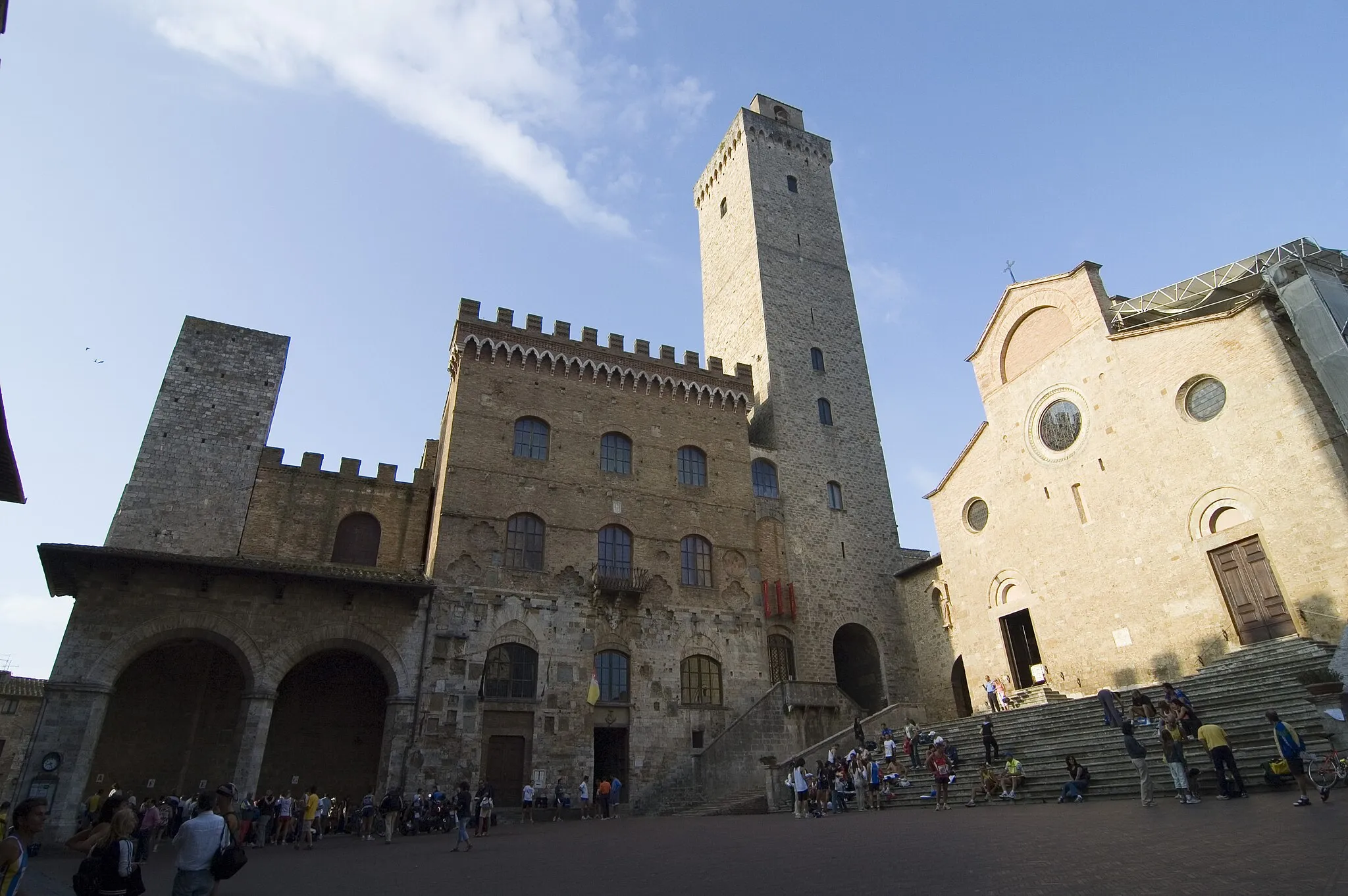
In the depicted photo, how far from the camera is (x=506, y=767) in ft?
64.3

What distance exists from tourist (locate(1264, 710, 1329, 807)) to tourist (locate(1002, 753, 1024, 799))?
16.6ft

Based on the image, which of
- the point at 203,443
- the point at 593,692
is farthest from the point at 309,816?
the point at 203,443

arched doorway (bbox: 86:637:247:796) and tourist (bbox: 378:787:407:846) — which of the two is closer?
tourist (bbox: 378:787:407:846)

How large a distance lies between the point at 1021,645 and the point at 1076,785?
35.2 feet

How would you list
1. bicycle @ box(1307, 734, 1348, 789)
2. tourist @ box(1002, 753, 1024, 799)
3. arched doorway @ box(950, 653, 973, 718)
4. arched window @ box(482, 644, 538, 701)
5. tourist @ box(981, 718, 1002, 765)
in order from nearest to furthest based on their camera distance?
bicycle @ box(1307, 734, 1348, 789), tourist @ box(1002, 753, 1024, 799), tourist @ box(981, 718, 1002, 765), arched window @ box(482, 644, 538, 701), arched doorway @ box(950, 653, 973, 718)

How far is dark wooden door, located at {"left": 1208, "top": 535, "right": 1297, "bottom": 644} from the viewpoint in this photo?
54.5 ft

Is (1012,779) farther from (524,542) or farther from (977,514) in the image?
(524,542)

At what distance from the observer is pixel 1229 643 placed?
17.3m

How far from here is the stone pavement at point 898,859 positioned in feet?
18.7

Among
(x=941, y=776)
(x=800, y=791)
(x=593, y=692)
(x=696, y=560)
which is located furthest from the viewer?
(x=696, y=560)

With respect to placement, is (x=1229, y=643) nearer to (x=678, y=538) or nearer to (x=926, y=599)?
(x=926, y=599)

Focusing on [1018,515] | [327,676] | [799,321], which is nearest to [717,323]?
[799,321]

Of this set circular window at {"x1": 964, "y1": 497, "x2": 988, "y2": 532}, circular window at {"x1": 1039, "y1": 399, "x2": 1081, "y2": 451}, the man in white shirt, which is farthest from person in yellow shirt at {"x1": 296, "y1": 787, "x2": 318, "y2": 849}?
circular window at {"x1": 1039, "y1": 399, "x2": 1081, "y2": 451}

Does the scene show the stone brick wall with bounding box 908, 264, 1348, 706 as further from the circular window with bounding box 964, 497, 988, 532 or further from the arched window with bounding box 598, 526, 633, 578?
the arched window with bounding box 598, 526, 633, 578
